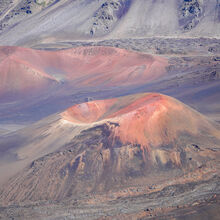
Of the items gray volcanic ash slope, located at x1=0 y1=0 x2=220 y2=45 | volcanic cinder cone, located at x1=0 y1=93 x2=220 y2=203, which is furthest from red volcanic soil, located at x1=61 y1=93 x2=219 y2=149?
gray volcanic ash slope, located at x1=0 y1=0 x2=220 y2=45

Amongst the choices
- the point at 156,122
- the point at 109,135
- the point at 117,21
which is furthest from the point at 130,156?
the point at 117,21

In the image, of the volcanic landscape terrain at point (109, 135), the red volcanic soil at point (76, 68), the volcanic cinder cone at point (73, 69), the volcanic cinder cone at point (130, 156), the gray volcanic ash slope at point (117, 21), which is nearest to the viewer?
the volcanic landscape terrain at point (109, 135)

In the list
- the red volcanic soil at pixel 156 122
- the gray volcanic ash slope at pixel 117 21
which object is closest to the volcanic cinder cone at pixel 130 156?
the red volcanic soil at pixel 156 122

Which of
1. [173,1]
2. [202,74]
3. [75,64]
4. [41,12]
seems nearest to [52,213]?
[202,74]

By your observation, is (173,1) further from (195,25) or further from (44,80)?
(44,80)

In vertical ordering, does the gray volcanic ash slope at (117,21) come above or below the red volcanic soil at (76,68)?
above

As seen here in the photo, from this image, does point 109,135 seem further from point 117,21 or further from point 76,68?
point 117,21

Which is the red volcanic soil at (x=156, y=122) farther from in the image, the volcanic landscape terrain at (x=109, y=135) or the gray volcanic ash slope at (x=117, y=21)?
the gray volcanic ash slope at (x=117, y=21)
